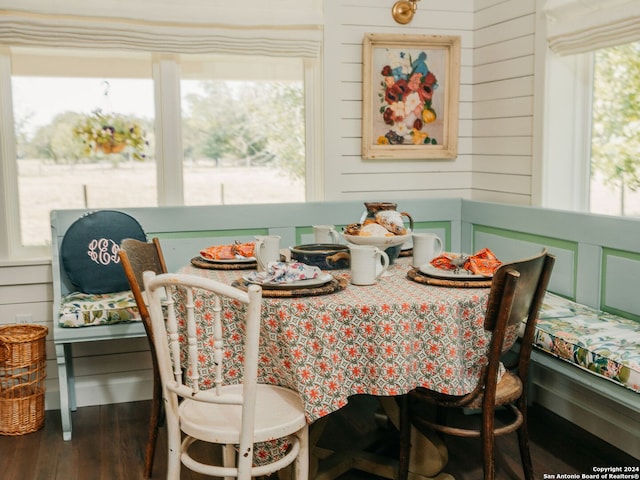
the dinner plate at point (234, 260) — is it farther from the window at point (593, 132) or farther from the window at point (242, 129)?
the window at point (593, 132)

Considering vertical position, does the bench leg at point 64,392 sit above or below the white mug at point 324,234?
below

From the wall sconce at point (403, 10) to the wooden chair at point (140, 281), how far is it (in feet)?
6.44

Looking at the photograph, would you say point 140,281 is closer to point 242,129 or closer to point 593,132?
point 242,129

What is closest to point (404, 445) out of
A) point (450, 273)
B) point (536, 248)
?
point (450, 273)

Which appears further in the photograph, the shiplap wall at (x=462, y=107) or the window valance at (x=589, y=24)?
the shiplap wall at (x=462, y=107)

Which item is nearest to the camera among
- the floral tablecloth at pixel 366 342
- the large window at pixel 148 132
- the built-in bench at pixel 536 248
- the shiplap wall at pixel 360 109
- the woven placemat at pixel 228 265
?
the floral tablecloth at pixel 366 342

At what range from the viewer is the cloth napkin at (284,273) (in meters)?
2.32

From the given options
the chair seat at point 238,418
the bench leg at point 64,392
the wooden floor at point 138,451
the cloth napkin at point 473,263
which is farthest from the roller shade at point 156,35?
the chair seat at point 238,418

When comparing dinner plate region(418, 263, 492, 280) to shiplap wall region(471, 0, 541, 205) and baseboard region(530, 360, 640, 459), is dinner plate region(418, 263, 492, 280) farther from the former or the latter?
shiplap wall region(471, 0, 541, 205)

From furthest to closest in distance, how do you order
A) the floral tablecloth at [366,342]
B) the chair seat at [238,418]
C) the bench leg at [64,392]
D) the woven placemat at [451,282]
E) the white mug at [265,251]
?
the bench leg at [64,392] → the white mug at [265,251] → the woven placemat at [451,282] → the floral tablecloth at [366,342] → the chair seat at [238,418]

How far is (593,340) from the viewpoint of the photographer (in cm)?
269

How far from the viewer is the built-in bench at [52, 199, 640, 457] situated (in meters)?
2.97

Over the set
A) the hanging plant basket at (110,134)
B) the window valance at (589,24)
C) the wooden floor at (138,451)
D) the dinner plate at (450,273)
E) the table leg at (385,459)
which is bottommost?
the wooden floor at (138,451)

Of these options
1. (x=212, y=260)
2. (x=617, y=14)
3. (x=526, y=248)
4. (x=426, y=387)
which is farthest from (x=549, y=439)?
(x=617, y=14)
